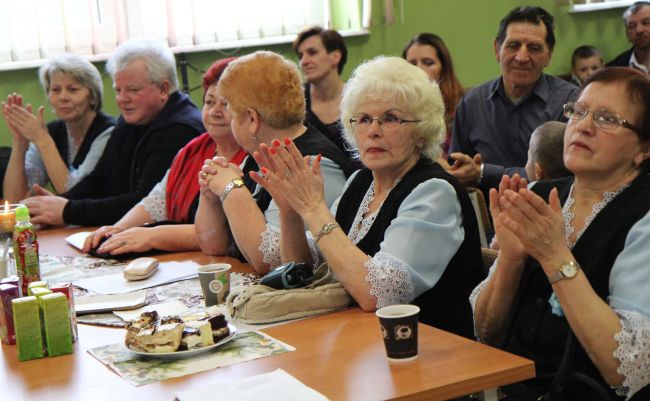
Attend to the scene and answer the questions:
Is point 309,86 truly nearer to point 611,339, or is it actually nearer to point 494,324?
point 494,324

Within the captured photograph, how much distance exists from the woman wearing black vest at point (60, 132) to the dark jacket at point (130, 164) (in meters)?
0.13

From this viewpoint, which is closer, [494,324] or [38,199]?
[494,324]

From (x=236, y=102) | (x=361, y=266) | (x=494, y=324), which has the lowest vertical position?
(x=494, y=324)

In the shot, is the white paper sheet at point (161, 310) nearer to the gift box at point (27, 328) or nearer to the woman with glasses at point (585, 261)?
the gift box at point (27, 328)

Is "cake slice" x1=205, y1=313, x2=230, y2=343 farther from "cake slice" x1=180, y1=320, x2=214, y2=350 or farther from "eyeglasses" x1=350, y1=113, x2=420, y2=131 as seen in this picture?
"eyeglasses" x1=350, y1=113, x2=420, y2=131

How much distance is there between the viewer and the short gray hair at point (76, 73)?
4.29 metres

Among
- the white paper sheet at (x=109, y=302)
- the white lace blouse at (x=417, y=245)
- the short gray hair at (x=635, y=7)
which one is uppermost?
the short gray hair at (x=635, y=7)

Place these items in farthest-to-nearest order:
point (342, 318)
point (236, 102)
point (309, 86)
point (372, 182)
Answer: point (309, 86)
point (236, 102)
point (372, 182)
point (342, 318)

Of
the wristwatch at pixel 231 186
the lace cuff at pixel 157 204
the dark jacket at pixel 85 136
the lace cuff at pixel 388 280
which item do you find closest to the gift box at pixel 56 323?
the lace cuff at pixel 388 280

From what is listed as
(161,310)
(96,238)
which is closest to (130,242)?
(96,238)

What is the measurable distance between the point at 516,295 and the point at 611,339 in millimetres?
331

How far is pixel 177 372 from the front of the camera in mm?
1672

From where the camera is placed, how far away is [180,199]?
3.27 m

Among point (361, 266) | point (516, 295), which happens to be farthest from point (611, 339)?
point (361, 266)
